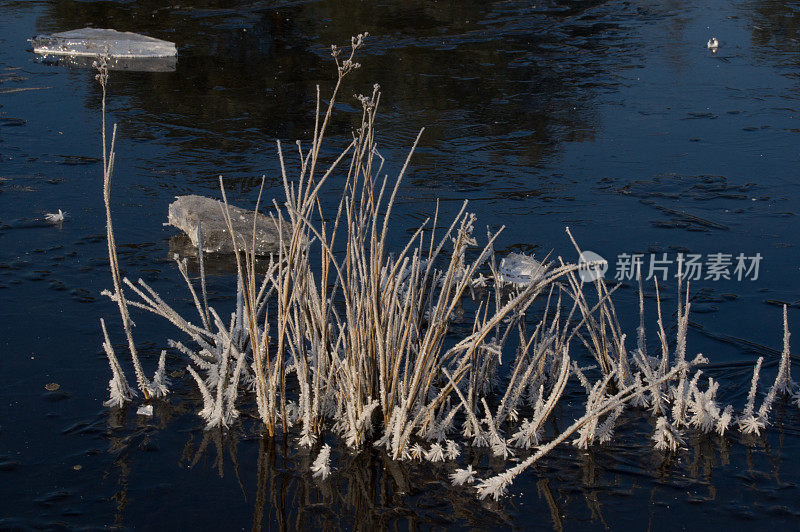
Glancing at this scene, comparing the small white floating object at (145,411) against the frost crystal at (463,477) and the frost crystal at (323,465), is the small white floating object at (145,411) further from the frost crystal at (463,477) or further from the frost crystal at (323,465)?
the frost crystal at (463,477)

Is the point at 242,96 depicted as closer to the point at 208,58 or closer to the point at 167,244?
the point at 208,58

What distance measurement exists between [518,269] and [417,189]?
1.57 metres

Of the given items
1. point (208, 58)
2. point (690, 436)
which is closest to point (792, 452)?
point (690, 436)

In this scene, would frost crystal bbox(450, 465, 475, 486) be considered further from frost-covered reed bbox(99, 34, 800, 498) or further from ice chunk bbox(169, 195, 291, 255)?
ice chunk bbox(169, 195, 291, 255)

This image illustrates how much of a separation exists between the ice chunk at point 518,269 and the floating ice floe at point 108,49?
19.0ft

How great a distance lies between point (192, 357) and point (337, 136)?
3.81 meters

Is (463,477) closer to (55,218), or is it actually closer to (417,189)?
(417,189)

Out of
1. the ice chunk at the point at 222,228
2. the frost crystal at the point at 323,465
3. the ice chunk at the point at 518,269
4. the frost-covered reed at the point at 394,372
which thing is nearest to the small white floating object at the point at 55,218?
the ice chunk at the point at 222,228

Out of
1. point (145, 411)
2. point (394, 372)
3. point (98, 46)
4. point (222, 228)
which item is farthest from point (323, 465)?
point (98, 46)

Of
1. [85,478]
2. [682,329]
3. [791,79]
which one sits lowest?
[85,478]

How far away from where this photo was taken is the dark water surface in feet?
10.4

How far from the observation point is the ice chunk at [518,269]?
15.7 ft

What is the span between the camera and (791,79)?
29.0ft

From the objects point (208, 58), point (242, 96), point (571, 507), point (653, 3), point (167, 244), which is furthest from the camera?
point (653, 3)
